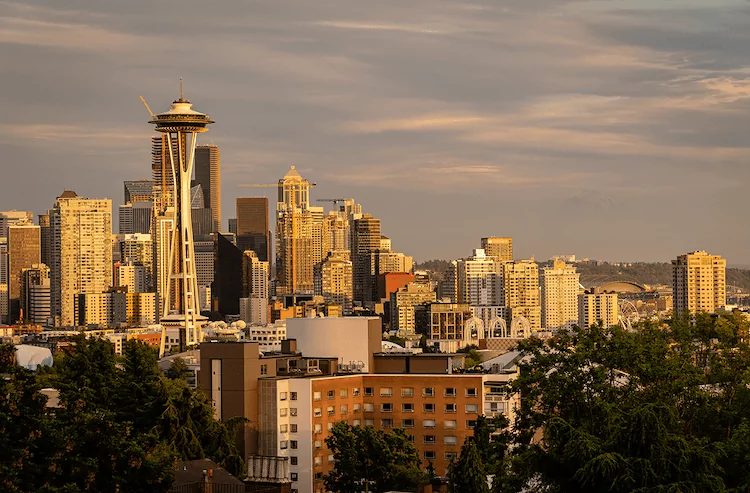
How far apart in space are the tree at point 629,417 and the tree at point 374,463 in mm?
6150

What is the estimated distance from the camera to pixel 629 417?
1390 inches

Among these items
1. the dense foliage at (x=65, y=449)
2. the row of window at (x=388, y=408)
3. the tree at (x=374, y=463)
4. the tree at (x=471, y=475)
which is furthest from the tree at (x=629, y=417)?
the row of window at (x=388, y=408)

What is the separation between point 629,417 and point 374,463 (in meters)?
20.4

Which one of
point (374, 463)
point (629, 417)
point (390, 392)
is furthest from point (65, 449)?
point (390, 392)

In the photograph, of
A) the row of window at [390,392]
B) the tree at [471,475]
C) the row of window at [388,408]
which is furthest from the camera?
the row of window at [390,392]

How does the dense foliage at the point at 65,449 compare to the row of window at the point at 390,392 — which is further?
the row of window at the point at 390,392

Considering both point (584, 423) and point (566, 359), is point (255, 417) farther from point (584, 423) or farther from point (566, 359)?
point (584, 423)

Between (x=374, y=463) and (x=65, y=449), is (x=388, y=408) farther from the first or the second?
(x=65, y=449)

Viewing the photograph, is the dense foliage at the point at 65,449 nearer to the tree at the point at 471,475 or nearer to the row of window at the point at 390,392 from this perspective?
the tree at the point at 471,475

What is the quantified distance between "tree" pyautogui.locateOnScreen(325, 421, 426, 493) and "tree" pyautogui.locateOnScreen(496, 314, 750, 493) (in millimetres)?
6150

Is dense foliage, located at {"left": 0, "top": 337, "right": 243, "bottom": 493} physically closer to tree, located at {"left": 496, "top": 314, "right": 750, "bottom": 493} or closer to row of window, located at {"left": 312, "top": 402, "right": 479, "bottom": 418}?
tree, located at {"left": 496, "top": 314, "right": 750, "bottom": 493}

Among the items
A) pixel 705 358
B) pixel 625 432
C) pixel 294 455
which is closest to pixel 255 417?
pixel 294 455

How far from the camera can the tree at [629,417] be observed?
33.8 m

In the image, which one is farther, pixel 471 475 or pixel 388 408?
pixel 388 408
